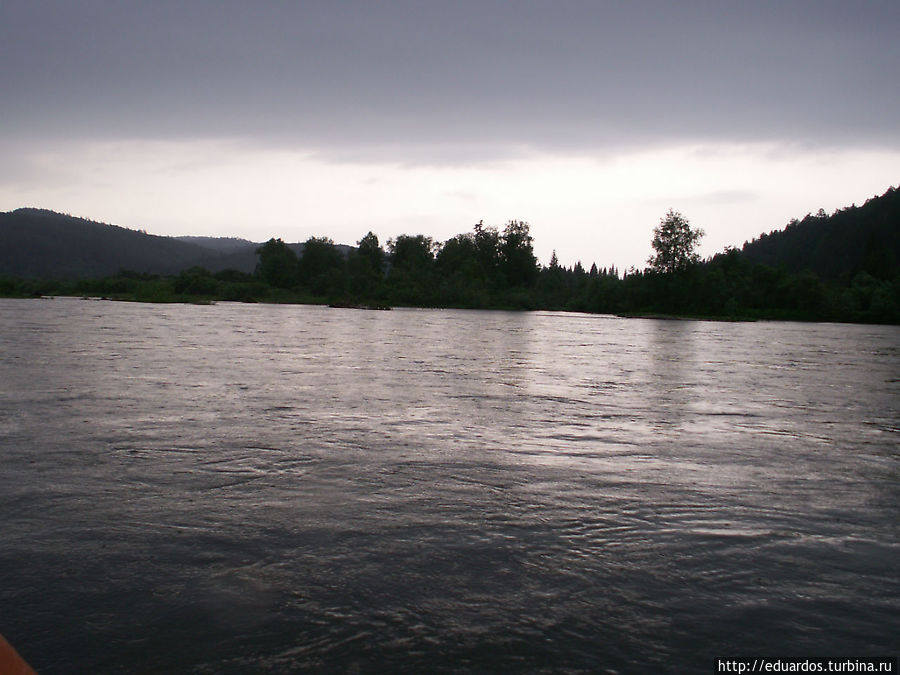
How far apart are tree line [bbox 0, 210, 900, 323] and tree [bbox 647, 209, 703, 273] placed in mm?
184

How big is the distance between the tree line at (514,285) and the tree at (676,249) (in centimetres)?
18

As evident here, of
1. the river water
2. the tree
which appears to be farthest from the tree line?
the river water

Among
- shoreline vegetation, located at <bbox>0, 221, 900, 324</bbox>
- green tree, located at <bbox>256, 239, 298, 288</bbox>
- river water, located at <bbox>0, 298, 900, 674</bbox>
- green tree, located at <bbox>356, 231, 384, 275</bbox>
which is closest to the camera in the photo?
river water, located at <bbox>0, 298, 900, 674</bbox>

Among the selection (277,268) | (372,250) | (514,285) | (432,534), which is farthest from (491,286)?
(432,534)

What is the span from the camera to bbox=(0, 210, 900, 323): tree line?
386 feet

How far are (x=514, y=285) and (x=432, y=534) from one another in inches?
5995

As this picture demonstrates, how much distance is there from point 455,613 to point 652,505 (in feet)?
11.1

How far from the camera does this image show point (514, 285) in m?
157

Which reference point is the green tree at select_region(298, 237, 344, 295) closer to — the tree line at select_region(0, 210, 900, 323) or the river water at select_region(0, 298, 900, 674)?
the tree line at select_region(0, 210, 900, 323)

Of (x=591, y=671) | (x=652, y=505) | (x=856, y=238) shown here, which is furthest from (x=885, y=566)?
(x=856, y=238)

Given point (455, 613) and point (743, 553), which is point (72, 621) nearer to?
point (455, 613)

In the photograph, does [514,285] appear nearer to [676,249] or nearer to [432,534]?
[676,249]

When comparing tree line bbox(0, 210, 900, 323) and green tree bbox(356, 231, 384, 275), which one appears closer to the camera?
tree line bbox(0, 210, 900, 323)

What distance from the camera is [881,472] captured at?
30.5ft
